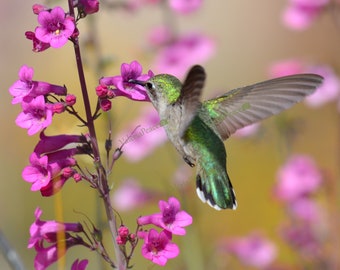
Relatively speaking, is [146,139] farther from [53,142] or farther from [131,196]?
[53,142]

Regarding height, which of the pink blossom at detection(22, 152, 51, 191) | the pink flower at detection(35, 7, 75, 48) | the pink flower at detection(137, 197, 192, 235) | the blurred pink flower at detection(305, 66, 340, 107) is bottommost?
the pink flower at detection(137, 197, 192, 235)

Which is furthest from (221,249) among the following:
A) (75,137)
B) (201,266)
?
(75,137)

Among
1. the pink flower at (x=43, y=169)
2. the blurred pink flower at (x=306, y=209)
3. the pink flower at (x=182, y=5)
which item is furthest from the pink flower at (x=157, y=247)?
the pink flower at (x=182, y=5)

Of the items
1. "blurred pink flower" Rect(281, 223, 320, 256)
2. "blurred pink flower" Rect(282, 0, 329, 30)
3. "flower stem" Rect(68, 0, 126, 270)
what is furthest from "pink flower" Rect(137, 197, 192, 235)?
"blurred pink flower" Rect(282, 0, 329, 30)

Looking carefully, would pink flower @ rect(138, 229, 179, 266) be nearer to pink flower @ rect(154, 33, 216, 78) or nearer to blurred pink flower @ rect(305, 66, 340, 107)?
blurred pink flower @ rect(305, 66, 340, 107)

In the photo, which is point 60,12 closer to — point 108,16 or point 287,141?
point 287,141

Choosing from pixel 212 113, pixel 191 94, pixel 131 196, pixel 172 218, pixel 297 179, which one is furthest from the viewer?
pixel 131 196

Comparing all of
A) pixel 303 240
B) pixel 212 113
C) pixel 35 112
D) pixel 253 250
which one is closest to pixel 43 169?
pixel 35 112
